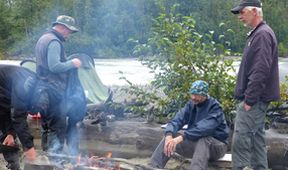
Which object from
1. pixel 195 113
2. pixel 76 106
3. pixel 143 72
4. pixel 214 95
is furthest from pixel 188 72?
pixel 143 72

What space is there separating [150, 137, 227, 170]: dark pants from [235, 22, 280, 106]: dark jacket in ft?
2.48

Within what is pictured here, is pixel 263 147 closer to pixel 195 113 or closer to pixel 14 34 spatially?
pixel 195 113

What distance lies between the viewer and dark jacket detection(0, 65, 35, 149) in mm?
4254

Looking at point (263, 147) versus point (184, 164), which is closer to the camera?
point (263, 147)

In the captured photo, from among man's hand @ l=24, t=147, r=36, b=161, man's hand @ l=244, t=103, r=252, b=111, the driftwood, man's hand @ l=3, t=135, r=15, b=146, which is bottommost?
the driftwood

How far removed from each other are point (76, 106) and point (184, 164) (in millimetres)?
1578

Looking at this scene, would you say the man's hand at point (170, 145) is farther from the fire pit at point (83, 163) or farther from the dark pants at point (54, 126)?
the dark pants at point (54, 126)

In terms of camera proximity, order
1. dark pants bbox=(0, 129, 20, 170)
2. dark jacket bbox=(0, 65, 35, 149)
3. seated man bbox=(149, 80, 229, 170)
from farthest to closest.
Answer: seated man bbox=(149, 80, 229, 170) → dark pants bbox=(0, 129, 20, 170) → dark jacket bbox=(0, 65, 35, 149)

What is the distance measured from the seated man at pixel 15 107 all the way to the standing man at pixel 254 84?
6.93ft

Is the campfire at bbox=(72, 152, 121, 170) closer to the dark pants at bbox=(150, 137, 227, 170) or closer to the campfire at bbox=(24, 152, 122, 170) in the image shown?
the campfire at bbox=(24, 152, 122, 170)

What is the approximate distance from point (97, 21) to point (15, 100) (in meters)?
21.1

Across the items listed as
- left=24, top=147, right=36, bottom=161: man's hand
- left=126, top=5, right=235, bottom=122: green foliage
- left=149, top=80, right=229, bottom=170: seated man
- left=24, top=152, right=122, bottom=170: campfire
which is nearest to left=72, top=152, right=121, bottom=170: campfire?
left=24, top=152, right=122, bottom=170: campfire

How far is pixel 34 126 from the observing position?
7.40 m

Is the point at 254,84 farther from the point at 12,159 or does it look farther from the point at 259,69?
the point at 12,159
